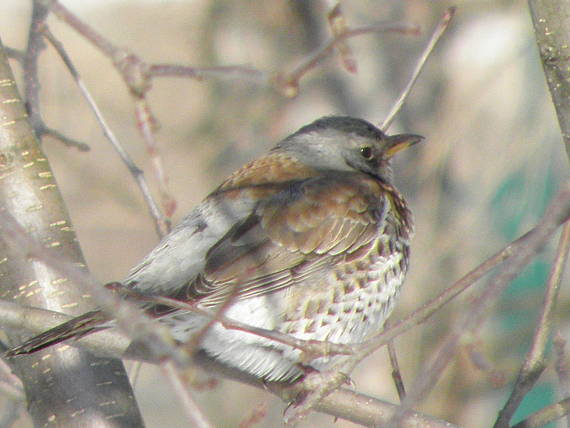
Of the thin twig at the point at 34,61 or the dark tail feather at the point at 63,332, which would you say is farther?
the thin twig at the point at 34,61

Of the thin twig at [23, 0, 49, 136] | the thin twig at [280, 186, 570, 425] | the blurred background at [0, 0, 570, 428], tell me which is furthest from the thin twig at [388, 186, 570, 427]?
the blurred background at [0, 0, 570, 428]

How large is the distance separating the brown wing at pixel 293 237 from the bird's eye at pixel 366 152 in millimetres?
324

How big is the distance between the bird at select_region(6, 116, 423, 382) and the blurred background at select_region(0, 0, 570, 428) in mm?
2662

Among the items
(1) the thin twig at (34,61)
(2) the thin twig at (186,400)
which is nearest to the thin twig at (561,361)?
(2) the thin twig at (186,400)

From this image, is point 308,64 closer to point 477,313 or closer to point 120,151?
point 477,313

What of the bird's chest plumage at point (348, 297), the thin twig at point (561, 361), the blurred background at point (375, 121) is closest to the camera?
the thin twig at point (561, 361)

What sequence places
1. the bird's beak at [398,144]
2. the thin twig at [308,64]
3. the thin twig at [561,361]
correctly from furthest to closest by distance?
the bird's beak at [398,144] < the thin twig at [561,361] < the thin twig at [308,64]

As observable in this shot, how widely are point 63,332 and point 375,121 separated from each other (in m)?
4.77

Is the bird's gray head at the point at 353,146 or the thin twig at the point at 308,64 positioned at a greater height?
the bird's gray head at the point at 353,146

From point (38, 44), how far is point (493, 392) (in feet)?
17.3

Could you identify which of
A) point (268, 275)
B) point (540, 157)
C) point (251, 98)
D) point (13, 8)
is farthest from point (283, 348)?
point (13, 8)

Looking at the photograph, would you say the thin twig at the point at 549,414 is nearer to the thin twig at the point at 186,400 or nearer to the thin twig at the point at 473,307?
the thin twig at the point at 473,307

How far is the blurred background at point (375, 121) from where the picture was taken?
21.7 feet

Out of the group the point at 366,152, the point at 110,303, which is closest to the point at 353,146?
the point at 366,152
